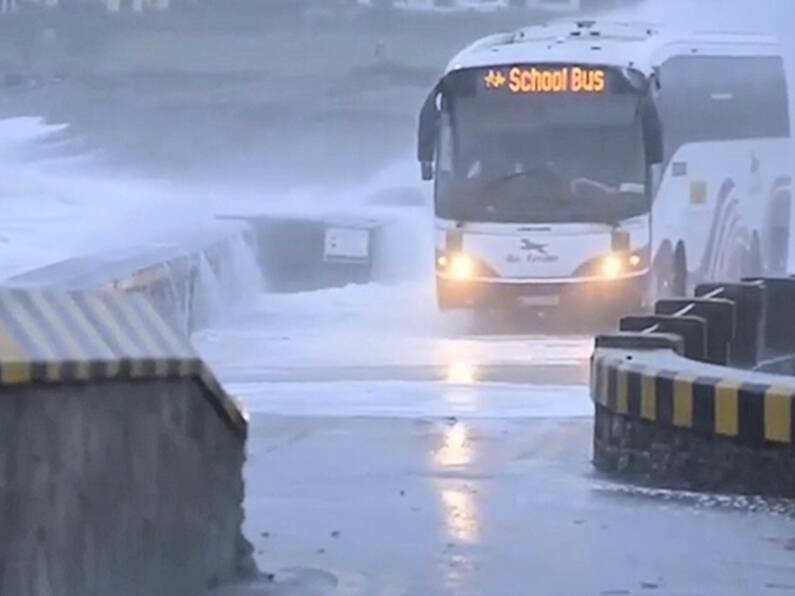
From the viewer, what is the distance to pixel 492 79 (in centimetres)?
2559

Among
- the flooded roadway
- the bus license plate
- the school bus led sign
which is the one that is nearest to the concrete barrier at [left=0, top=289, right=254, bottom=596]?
the flooded roadway

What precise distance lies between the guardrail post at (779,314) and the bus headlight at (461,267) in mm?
9057

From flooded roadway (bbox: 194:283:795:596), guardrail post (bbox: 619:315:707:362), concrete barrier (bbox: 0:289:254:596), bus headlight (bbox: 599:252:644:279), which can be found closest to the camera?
concrete barrier (bbox: 0:289:254:596)

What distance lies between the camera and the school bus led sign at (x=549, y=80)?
83.4 feet

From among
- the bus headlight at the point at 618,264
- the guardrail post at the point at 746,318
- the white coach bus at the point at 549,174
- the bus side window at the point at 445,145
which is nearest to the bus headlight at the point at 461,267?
the white coach bus at the point at 549,174

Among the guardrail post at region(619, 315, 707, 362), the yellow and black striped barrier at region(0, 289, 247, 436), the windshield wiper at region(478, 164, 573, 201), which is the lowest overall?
the windshield wiper at region(478, 164, 573, 201)

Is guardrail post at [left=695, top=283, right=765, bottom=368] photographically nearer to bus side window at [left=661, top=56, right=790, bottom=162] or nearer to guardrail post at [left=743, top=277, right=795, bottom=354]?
guardrail post at [left=743, top=277, right=795, bottom=354]

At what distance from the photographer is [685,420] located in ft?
35.6

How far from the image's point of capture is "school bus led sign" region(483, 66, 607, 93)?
25.4m

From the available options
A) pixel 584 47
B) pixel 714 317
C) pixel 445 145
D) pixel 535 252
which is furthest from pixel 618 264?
pixel 714 317

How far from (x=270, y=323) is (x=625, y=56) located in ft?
16.9

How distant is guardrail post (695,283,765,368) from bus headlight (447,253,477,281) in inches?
389

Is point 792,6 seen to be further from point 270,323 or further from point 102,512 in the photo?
point 102,512

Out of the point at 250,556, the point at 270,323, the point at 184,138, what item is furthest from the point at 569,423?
the point at 184,138
